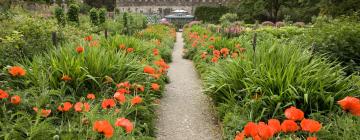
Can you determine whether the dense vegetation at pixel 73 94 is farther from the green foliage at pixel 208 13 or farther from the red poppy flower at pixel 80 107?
the green foliage at pixel 208 13

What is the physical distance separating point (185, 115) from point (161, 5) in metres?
57.8

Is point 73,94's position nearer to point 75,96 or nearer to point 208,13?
point 75,96

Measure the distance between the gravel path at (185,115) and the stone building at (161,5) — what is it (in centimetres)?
5252

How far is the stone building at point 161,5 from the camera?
2359 inches

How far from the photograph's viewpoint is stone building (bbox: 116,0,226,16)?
59.9 metres

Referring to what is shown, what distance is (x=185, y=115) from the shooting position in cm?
494

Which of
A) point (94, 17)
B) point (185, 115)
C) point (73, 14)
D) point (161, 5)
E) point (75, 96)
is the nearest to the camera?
point (75, 96)

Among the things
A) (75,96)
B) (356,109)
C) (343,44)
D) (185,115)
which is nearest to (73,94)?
(75,96)

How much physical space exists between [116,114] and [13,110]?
40.9 inches

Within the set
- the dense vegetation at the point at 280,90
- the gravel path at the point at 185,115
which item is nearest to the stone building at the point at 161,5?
the gravel path at the point at 185,115

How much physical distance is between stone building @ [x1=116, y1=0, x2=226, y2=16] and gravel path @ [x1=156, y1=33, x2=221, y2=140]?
172 ft

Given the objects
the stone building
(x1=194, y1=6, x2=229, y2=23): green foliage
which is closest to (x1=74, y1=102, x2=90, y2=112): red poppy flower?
(x1=194, y1=6, x2=229, y2=23): green foliage

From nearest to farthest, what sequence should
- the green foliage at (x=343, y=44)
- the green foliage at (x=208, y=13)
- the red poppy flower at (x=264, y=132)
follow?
the red poppy flower at (x=264, y=132) → the green foliage at (x=343, y=44) → the green foliage at (x=208, y=13)

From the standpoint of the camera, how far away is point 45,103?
3.79m
